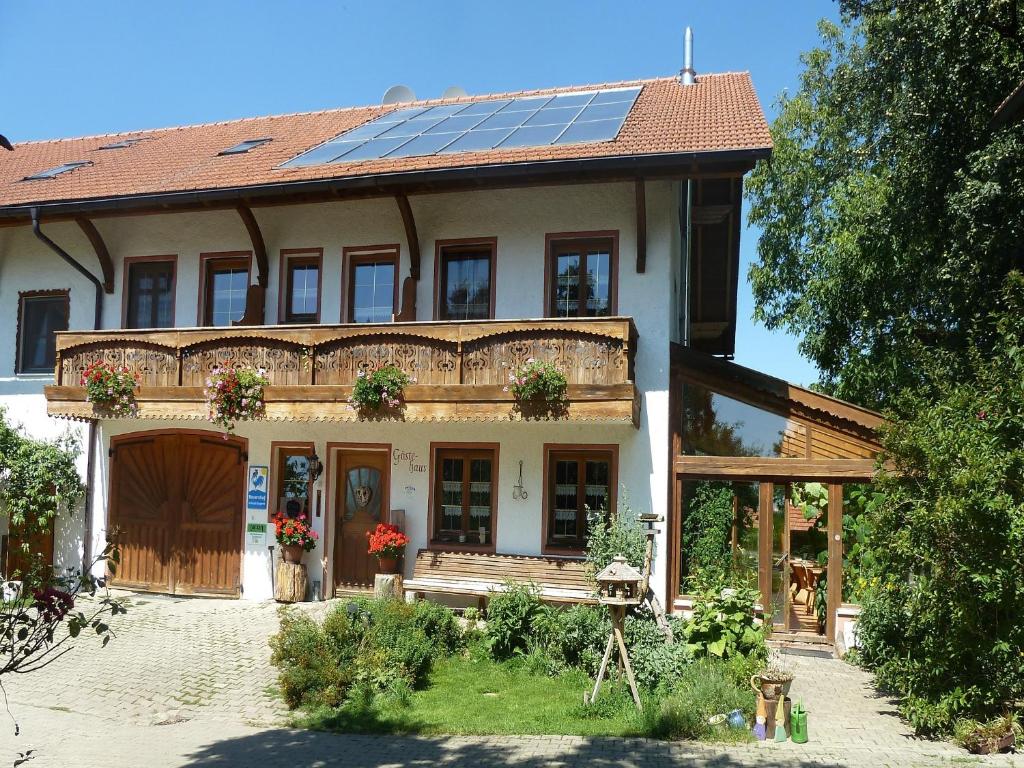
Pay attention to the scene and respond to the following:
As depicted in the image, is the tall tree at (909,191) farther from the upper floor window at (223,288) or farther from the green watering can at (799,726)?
the upper floor window at (223,288)

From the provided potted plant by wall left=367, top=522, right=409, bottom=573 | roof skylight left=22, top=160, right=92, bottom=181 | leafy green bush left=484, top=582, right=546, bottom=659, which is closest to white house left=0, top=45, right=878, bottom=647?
potted plant by wall left=367, top=522, right=409, bottom=573

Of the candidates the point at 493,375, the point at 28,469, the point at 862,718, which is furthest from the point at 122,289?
the point at 862,718

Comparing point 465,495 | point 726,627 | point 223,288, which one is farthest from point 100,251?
point 726,627

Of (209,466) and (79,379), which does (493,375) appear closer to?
(209,466)

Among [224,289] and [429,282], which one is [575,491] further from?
[224,289]

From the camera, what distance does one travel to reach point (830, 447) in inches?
448

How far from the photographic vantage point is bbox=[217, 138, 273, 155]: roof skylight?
15.5 metres

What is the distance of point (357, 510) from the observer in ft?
42.4

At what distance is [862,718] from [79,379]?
37.2ft

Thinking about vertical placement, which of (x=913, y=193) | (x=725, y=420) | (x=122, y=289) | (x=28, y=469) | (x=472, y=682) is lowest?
(x=472, y=682)

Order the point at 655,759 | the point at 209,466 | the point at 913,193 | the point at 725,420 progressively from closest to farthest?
the point at 655,759 < the point at 725,420 < the point at 913,193 < the point at 209,466

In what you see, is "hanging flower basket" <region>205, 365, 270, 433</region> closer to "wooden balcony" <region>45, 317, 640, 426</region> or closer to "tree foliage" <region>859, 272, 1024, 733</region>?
"wooden balcony" <region>45, 317, 640, 426</region>

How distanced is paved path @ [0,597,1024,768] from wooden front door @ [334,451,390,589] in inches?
79.7

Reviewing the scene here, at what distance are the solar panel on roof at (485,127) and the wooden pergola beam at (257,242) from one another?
1066 mm
